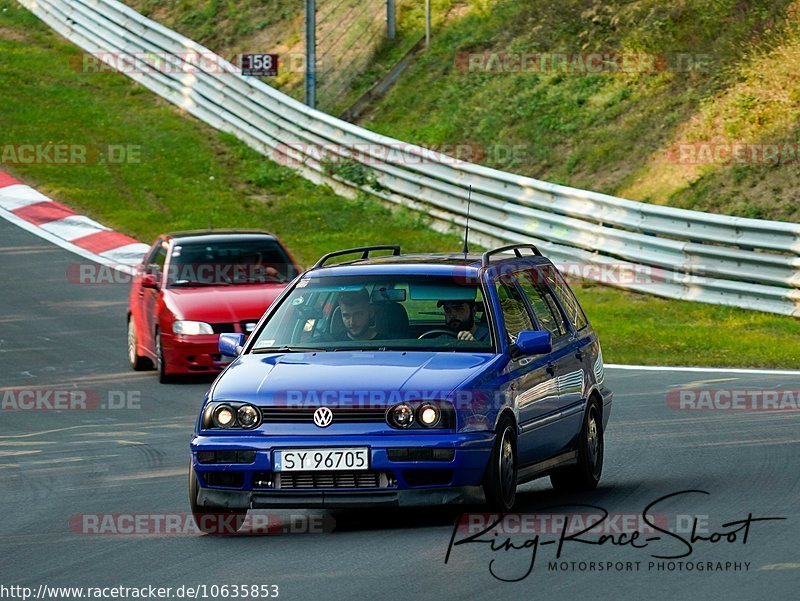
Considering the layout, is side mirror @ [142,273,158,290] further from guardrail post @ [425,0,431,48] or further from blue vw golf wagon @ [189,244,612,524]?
guardrail post @ [425,0,431,48]

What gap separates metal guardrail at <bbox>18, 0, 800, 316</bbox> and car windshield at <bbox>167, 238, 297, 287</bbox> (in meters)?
5.81

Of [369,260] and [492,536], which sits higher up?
[369,260]

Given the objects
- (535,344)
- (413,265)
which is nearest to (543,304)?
(413,265)

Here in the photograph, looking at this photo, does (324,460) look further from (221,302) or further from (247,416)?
(221,302)

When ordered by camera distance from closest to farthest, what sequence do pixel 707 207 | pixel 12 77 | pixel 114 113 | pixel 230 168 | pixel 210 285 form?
pixel 210 285
pixel 707 207
pixel 230 168
pixel 114 113
pixel 12 77

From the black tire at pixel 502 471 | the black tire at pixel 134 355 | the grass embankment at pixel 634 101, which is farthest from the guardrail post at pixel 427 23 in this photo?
the black tire at pixel 502 471

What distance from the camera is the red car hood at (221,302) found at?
16391 mm

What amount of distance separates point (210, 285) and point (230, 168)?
42.8 ft

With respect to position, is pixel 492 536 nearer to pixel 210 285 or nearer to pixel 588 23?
pixel 210 285

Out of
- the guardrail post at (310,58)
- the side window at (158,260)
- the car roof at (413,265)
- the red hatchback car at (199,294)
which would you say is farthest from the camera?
the guardrail post at (310,58)

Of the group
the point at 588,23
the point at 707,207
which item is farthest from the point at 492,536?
the point at 588,23

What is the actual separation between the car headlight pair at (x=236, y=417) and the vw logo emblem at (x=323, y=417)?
332mm

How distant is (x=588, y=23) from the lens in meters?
28.4

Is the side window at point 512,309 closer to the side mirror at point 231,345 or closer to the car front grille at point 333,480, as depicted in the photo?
the car front grille at point 333,480
